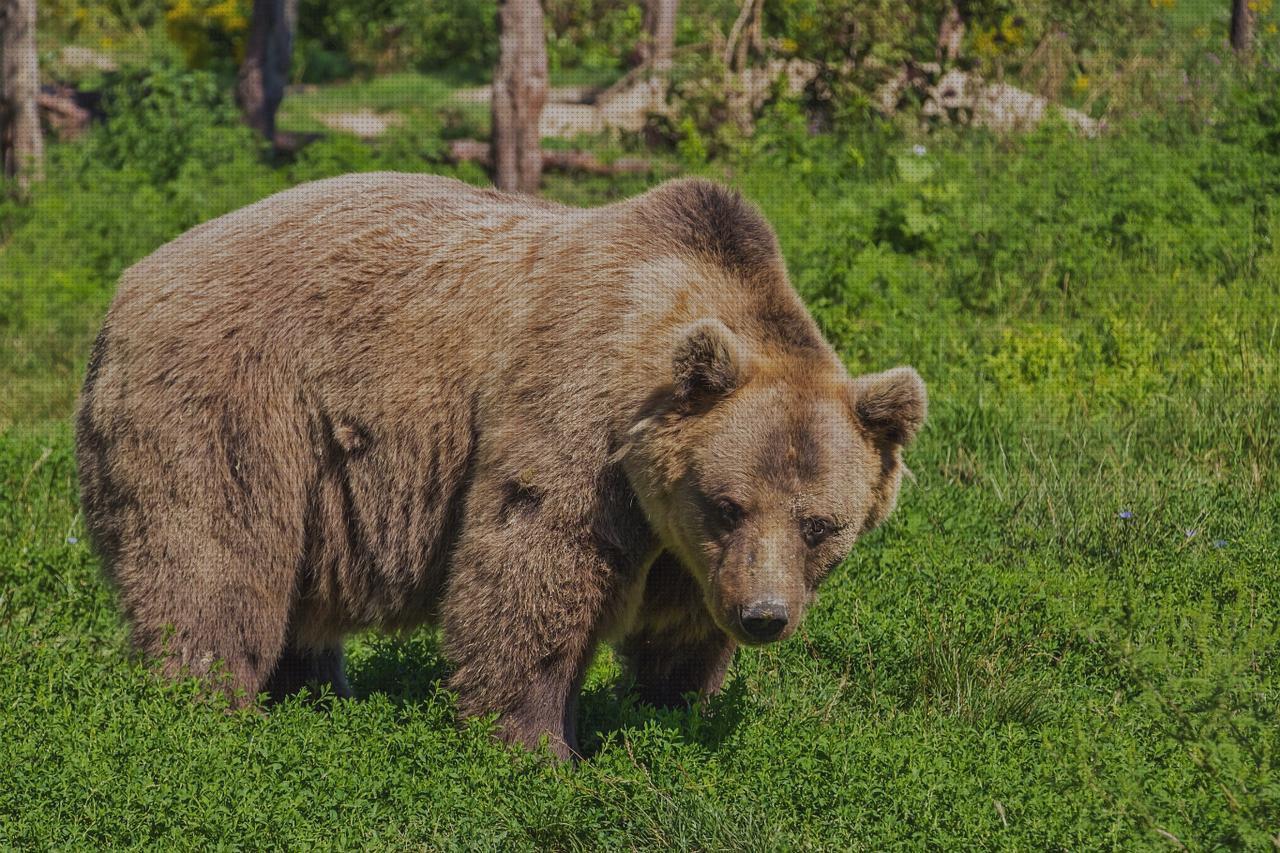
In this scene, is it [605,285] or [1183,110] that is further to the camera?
[1183,110]

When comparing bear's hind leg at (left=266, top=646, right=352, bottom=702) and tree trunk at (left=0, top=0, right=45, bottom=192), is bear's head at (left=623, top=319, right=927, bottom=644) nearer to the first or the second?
bear's hind leg at (left=266, top=646, right=352, bottom=702)

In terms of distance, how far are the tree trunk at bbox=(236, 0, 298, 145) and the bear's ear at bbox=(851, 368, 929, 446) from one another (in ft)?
41.2

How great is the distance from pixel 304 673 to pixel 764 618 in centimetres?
246

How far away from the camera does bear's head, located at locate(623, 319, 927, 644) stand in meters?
4.67

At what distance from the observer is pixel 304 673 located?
20.5 ft

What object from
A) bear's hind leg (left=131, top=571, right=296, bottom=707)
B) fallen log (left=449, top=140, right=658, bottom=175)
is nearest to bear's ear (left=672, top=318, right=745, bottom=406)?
bear's hind leg (left=131, top=571, right=296, bottom=707)

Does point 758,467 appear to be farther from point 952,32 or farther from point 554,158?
point 554,158

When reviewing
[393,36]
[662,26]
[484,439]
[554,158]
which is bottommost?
[393,36]

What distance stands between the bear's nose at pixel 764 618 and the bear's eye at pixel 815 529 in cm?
27

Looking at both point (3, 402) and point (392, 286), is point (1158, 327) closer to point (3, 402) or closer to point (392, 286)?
point (392, 286)

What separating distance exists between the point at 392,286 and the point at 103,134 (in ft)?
31.0

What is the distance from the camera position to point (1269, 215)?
33.3ft

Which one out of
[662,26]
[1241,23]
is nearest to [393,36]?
[662,26]

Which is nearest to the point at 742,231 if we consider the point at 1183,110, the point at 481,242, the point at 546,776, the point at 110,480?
the point at 481,242
